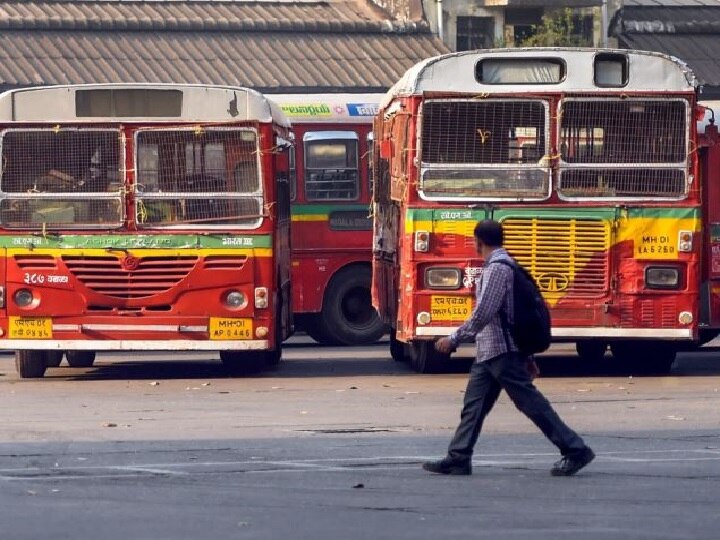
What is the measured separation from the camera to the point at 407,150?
55.8 ft

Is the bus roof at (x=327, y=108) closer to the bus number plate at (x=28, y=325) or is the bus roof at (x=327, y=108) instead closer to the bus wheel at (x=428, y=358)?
the bus wheel at (x=428, y=358)

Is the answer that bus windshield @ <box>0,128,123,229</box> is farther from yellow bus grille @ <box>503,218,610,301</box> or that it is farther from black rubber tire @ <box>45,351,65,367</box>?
yellow bus grille @ <box>503,218,610,301</box>

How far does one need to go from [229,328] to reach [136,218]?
4.33 ft

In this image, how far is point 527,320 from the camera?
1066 cm

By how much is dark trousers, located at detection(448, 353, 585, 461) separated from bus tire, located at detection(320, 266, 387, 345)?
1156cm

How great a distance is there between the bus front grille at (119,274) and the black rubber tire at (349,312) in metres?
5.42

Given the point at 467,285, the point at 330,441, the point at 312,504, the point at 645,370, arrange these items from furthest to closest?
the point at 645,370
the point at 467,285
the point at 330,441
the point at 312,504

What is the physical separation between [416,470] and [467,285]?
19.6 ft

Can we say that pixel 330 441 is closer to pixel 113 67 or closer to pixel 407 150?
pixel 407 150

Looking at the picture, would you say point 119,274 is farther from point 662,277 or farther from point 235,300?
point 662,277

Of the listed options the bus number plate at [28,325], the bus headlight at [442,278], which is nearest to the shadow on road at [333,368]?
the bus number plate at [28,325]

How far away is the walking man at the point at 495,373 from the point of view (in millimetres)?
10633

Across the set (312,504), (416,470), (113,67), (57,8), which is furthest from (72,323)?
(57,8)

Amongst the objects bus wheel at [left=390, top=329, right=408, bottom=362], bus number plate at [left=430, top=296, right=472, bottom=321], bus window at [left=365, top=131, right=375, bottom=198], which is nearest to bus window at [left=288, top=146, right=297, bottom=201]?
bus window at [left=365, top=131, right=375, bottom=198]
